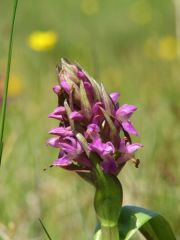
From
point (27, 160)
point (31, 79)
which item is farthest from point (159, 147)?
point (31, 79)

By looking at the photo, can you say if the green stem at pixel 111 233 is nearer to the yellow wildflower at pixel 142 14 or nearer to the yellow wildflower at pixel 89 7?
the yellow wildflower at pixel 89 7

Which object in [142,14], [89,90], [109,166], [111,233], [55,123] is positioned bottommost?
[142,14]

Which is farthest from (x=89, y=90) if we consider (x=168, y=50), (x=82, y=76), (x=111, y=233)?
(x=168, y=50)

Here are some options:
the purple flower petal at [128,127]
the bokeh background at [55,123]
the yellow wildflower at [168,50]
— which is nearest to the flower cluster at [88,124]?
the purple flower petal at [128,127]

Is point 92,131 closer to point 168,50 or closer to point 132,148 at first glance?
point 132,148

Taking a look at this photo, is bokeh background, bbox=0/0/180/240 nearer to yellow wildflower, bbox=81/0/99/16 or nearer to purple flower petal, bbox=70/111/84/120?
yellow wildflower, bbox=81/0/99/16

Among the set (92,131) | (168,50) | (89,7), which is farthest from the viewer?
(89,7)

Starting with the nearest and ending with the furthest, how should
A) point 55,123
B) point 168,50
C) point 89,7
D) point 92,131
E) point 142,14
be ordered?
point 92,131 → point 55,123 → point 168,50 → point 89,7 → point 142,14
